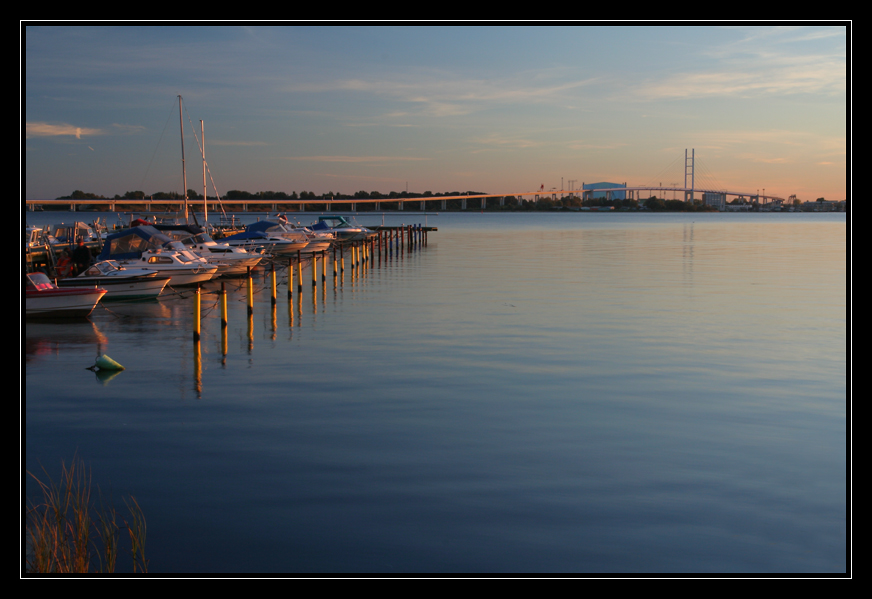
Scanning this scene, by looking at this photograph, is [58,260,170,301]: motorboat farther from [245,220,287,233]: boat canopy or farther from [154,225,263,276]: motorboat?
[245,220,287,233]: boat canopy

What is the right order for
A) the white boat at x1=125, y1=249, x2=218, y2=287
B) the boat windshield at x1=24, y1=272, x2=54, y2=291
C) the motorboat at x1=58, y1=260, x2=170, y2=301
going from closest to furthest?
the boat windshield at x1=24, y1=272, x2=54, y2=291 → the motorboat at x1=58, y1=260, x2=170, y2=301 → the white boat at x1=125, y1=249, x2=218, y2=287

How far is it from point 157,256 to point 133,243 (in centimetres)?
385

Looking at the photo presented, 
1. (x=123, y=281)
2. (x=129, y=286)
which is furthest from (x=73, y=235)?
(x=123, y=281)

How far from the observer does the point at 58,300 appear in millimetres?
25781

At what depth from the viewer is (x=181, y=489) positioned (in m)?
10.8

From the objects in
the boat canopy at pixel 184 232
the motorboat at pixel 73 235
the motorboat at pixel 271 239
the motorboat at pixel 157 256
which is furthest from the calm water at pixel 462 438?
the motorboat at pixel 73 235

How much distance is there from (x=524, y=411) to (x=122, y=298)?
21.6 m

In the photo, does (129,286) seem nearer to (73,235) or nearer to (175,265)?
(175,265)

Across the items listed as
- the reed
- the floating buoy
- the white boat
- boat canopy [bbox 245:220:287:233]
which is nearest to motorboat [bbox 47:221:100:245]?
boat canopy [bbox 245:220:287:233]

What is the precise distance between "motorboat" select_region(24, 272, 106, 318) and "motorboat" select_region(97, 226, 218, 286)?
544 cm

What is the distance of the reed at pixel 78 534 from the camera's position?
7.97m

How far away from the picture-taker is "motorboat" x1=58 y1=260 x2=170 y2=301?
3034 cm

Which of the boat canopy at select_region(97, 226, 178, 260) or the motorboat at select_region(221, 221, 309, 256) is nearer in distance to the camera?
the boat canopy at select_region(97, 226, 178, 260)
